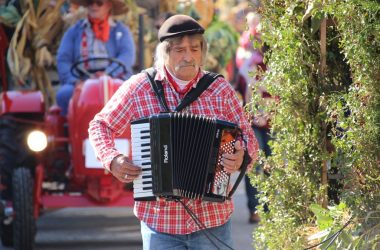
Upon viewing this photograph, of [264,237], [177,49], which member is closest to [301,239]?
[264,237]

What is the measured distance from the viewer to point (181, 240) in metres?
5.02

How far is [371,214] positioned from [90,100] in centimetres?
419

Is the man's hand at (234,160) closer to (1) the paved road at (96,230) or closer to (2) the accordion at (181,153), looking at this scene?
(2) the accordion at (181,153)

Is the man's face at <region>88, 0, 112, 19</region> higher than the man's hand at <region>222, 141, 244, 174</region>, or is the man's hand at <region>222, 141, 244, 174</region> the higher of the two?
the man's face at <region>88, 0, 112, 19</region>

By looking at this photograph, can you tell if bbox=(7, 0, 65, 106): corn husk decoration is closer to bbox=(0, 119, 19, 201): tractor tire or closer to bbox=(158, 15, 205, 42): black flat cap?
bbox=(0, 119, 19, 201): tractor tire

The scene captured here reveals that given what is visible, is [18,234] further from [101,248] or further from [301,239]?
[301,239]

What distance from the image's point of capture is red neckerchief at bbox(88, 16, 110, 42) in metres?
10.1

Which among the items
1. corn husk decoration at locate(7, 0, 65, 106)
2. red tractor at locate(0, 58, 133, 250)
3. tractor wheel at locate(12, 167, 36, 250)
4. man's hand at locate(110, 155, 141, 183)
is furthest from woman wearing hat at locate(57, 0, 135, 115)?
man's hand at locate(110, 155, 141, 183)

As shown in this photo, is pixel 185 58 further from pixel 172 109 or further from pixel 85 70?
pixel 85 70

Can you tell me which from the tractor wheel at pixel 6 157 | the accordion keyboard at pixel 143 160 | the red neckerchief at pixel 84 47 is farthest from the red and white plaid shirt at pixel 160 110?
the red neckerchief at pixel 84 47

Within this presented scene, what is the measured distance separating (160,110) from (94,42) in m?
5.12

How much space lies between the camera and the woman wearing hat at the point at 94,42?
9.88 metres

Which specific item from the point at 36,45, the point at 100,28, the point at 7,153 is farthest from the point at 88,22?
the point at 7,153

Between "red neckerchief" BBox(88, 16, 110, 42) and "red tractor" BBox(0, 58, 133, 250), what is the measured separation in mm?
531
